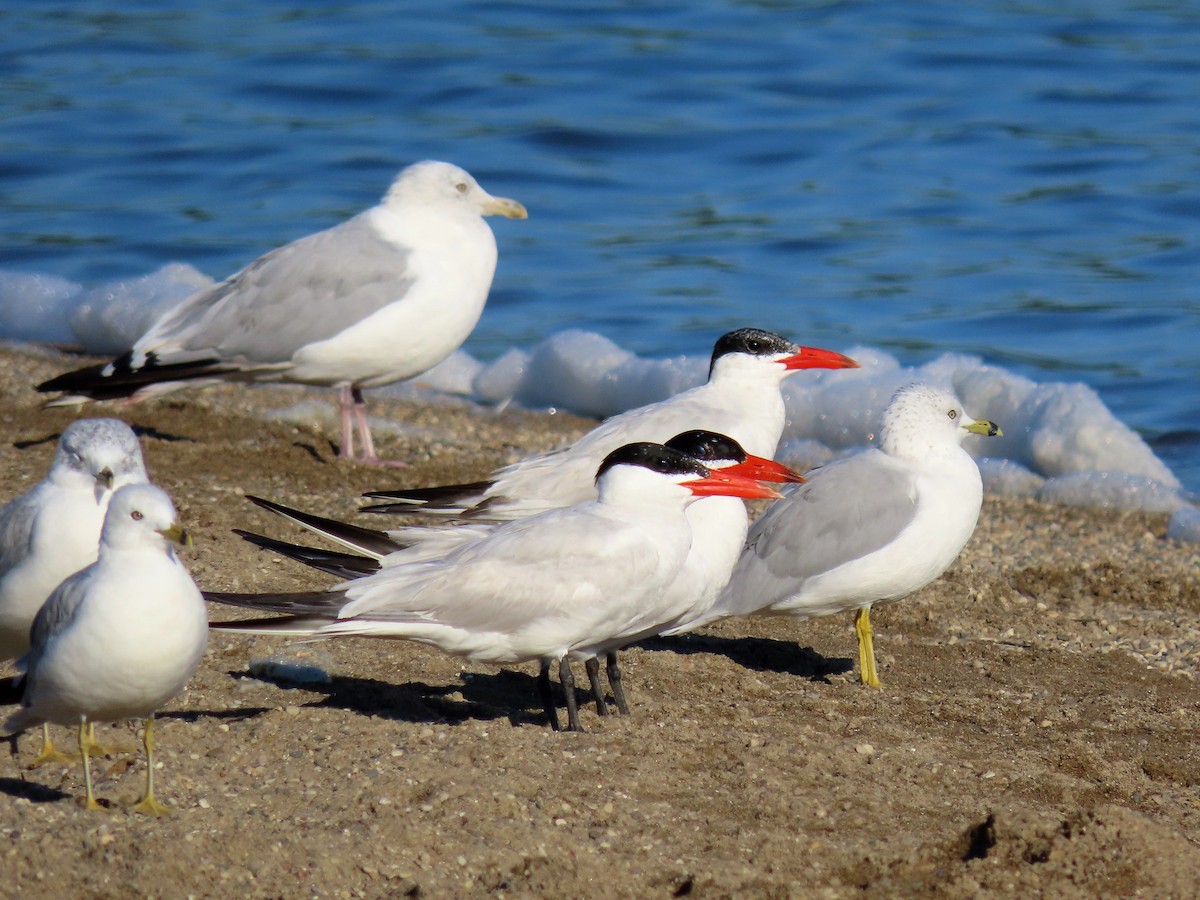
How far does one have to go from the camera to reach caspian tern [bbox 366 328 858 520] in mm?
6504

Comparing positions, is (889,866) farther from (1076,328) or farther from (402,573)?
(1076,328)

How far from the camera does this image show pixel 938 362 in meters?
11.8

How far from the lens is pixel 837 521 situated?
6457 mm

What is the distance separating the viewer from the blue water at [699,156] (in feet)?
42.9

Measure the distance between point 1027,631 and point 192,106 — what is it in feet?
42.0

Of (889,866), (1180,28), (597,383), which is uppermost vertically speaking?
(1180,28)

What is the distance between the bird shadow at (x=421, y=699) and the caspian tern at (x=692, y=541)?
1.08 feet

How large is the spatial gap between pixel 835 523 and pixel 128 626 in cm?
304

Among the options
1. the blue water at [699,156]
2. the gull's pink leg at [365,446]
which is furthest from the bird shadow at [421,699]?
the blue water at [699,156]

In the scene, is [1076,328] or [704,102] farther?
[704,102]

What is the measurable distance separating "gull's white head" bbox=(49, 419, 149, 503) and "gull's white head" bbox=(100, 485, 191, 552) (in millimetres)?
597

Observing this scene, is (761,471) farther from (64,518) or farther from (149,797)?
(149,797)

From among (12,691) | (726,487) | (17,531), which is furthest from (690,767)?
(17,531)

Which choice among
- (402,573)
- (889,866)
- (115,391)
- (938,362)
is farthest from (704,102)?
(889,866)
